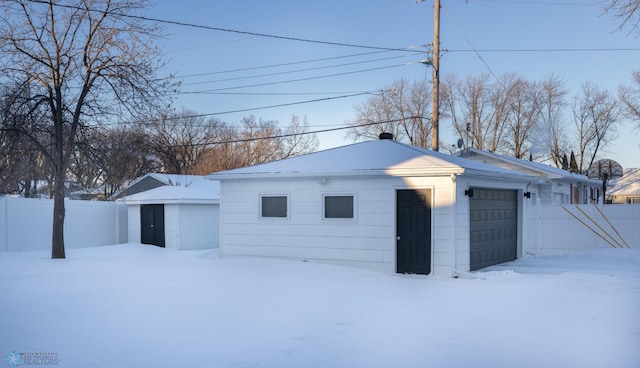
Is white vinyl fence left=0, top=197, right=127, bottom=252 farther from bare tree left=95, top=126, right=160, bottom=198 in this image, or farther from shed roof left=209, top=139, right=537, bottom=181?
bare tree left=95, top=126, right=160, bottom=198

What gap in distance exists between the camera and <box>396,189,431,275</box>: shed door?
1179 centimetres

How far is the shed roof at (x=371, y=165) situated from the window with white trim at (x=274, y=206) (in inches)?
24.3

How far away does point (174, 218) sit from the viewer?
20.5 m

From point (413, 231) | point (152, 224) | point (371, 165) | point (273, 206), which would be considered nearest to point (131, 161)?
point (152, 224)

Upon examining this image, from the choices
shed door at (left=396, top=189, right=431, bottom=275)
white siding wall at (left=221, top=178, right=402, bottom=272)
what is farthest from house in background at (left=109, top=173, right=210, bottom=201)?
shed door at (left=396, top=189, right=431, bottom=275)

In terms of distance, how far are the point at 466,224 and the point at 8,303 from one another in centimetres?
900

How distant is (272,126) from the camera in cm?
4944

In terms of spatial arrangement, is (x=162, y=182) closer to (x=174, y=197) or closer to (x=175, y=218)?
(x=175, y=218)

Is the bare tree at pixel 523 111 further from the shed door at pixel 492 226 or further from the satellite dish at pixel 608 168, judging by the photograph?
the shed door at pixel 492 226

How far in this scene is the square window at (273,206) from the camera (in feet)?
44.0

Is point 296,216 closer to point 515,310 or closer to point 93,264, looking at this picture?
point 93,264

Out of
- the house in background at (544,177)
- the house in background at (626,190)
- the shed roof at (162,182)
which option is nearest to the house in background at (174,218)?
the shed roof at (162,182)

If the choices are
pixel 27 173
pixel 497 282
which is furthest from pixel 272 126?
pixel 497 282
